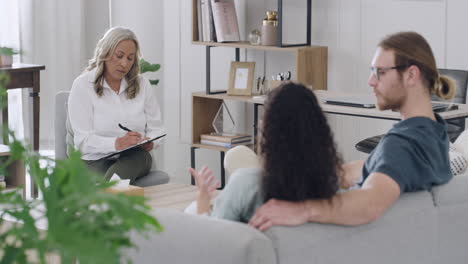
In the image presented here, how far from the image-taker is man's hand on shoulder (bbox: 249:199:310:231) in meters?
1.76

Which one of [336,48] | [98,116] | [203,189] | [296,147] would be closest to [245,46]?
[336,48]

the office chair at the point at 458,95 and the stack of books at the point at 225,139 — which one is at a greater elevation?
the office chair at the point at 458,95

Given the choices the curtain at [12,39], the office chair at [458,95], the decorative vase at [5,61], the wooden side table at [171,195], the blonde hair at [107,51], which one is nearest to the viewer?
the wooden side table at [171,195]

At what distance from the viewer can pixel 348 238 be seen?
1.89 meters

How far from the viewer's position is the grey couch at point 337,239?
1707 mm

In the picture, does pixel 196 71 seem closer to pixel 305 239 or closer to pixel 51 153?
pixel 51 153

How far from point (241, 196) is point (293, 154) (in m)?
0.18

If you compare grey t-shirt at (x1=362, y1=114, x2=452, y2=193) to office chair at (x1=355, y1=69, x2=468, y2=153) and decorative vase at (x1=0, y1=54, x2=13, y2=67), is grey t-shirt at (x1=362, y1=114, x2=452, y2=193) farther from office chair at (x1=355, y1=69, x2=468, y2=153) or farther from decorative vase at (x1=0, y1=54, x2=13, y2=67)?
decorative vase at (x1=0, y1=54, x2=13, y2=67)

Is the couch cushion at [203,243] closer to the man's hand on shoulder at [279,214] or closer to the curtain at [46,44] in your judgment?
the man's hand on shoulder at [279,214]

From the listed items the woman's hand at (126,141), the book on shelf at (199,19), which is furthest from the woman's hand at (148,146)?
the book on shelf at (199,19)

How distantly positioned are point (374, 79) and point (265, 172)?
52 centimetres

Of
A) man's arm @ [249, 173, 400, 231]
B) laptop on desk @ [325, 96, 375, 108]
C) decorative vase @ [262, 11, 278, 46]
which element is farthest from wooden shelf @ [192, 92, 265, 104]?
man's arm @ [249, 173, 400, 231]

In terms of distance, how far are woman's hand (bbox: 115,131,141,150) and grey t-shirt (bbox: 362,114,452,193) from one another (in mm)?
1697

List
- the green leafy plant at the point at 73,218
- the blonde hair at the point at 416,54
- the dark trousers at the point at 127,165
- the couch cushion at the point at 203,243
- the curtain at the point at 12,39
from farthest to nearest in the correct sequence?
1. the curtain at the point at 12,39
2. the dark trousers at the point at 127,165
3. the blonde hair at the point at 416,54
4. the couch cushion at the point at 203,243
5. the green leafy plant at the point at 73,218
